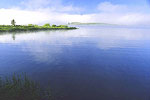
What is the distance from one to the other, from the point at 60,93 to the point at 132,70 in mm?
10872

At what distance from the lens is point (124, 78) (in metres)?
11.2

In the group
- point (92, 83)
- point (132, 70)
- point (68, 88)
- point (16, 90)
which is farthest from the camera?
point (132, 70)

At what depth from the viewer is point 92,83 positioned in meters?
10.2

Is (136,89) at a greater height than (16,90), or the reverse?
(16,90)

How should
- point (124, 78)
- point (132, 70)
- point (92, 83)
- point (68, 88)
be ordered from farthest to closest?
point (132, 70) → point (124, 78) → point (92, 83) → point (68, 88)

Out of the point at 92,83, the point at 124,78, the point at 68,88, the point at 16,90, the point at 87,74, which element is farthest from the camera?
the point at 87,74

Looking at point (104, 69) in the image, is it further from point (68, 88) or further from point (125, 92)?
point (68, 88)

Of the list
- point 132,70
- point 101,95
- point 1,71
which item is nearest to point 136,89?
point 101,95

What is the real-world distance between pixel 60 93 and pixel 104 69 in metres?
7.83

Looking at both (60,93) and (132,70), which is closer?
(60,93)

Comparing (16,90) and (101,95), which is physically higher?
(16,90)

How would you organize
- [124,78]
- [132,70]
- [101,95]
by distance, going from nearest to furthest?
[101,95] → [124,78] → [132,70]

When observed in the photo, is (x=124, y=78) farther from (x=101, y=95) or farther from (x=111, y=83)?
(x=101, y=95)

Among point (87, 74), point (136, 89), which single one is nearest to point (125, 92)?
point (136, 89)
